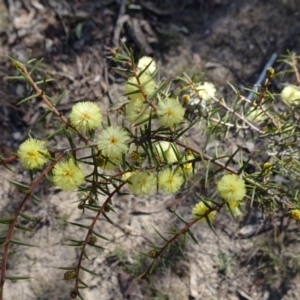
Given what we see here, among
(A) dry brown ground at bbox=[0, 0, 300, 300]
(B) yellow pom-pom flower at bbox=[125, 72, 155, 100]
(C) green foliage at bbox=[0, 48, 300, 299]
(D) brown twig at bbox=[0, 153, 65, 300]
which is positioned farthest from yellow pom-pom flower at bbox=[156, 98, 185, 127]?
(A) dry brown ground at bbox=[0, 0, 300, 300]

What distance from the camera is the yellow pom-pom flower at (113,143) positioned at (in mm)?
1431

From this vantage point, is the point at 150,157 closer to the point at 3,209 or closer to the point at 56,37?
the point at 3,209

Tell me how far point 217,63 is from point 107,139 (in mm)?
2020

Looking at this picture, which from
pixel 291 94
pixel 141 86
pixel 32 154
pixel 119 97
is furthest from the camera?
pixel 119 97

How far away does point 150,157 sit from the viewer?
61.2 inches

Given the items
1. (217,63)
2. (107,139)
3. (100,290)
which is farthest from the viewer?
(217,63)

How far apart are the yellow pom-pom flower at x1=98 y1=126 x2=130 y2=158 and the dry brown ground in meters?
1.39

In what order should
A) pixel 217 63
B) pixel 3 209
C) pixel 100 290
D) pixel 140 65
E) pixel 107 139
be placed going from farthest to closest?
pixel 217 63, pixel 3 209, pixel 100 290, pixel 140 65, pixel 107 139

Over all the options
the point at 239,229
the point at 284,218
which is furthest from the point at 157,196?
the point at 284,218

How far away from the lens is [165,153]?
1630mm

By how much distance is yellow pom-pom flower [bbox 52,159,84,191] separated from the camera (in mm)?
1443

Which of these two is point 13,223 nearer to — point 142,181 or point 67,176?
point 67,176

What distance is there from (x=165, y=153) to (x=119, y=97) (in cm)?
157

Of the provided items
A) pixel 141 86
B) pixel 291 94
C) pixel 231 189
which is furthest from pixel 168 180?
pixel 291 94
